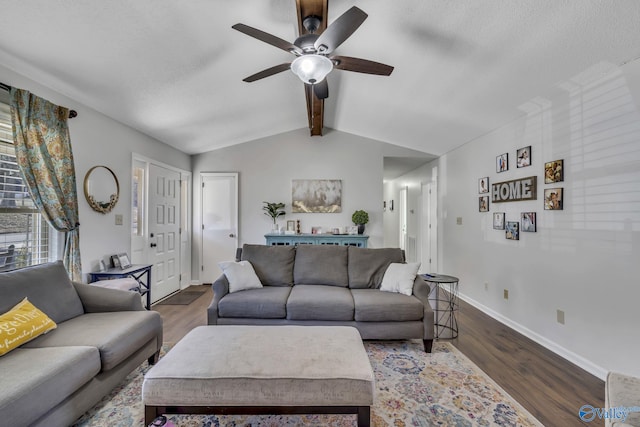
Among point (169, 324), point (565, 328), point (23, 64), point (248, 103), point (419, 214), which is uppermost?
point (248, 103)

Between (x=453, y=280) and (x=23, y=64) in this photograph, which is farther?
(x=453, y=280)

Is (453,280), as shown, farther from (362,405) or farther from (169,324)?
(169,324)

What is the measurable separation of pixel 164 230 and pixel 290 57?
3.11 metres

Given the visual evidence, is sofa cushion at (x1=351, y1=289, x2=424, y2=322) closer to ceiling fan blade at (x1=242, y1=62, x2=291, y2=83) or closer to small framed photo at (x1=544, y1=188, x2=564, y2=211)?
small framed photo at (x1=544, y1=188, x2=564, y2=211)

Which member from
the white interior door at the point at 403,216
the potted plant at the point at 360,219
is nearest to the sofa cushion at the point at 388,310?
the potted plant at the point at 360,219

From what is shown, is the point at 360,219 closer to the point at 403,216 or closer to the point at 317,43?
the point at 403,216

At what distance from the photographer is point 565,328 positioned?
2.46 meters

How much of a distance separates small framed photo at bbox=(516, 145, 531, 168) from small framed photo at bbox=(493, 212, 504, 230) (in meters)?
0.61

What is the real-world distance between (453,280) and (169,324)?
312 centimetres

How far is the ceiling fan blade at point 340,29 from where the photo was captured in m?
1.56

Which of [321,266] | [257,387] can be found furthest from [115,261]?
[257,387]

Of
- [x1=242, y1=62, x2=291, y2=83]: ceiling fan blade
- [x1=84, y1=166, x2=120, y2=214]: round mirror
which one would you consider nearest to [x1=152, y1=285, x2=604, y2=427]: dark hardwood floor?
[x1=84, y1=166, x2=120, y2=214]: round mirror

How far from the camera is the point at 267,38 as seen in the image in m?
1.85

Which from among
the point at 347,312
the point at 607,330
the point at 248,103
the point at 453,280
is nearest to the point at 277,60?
the point at 248,103
